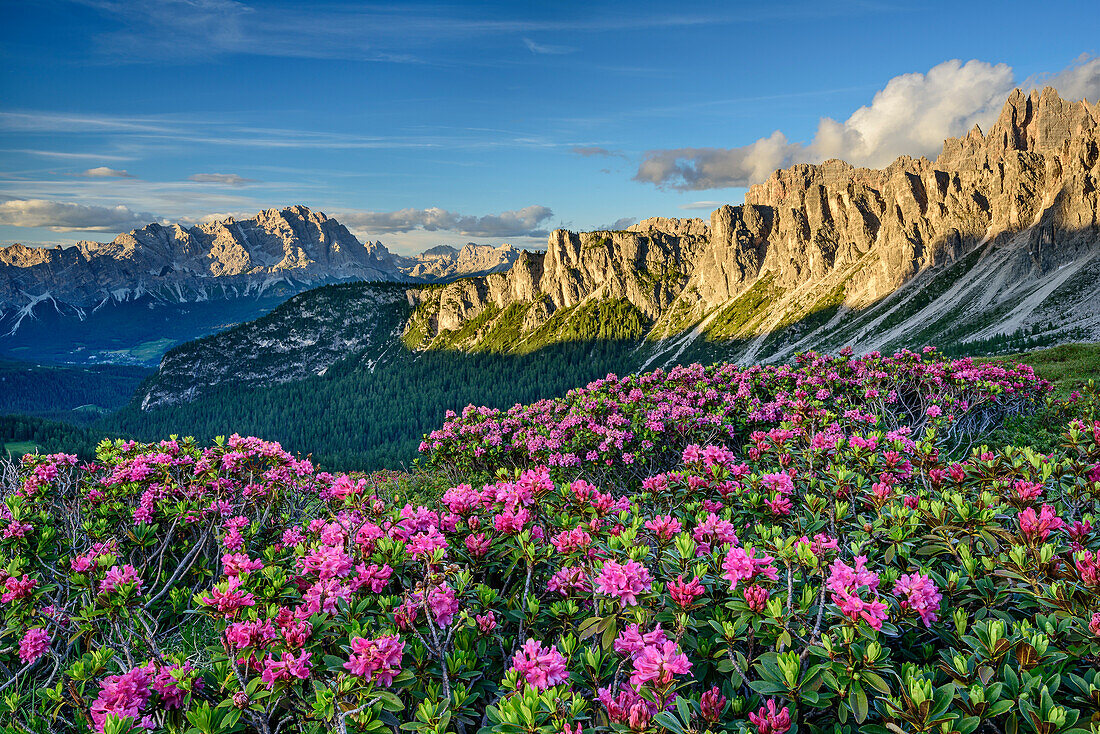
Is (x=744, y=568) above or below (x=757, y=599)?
above

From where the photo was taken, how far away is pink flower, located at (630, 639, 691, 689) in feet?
13.3

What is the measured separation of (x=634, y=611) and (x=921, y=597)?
2545 millimetres

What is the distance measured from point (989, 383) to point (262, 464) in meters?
20.8

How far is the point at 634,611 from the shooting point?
4.86 m

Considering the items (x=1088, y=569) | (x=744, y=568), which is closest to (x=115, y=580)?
(x=744, y=568)

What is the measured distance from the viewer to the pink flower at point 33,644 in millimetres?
6367

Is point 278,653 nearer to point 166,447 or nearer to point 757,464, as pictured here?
point 757,464

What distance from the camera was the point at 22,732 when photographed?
17.8ft

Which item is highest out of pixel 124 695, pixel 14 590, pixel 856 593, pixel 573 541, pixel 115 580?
pixel 856 593

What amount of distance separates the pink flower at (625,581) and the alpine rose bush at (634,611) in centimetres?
3

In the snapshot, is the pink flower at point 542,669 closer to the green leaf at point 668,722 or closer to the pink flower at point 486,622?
Result: the green leaf at point 668,722

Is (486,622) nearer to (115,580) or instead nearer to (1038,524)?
(115,580)

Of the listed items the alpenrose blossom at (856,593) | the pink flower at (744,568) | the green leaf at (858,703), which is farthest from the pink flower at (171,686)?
the alpenrose blossom at (856,593)

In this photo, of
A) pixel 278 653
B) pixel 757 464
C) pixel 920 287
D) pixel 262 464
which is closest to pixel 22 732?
pixel 278 653
